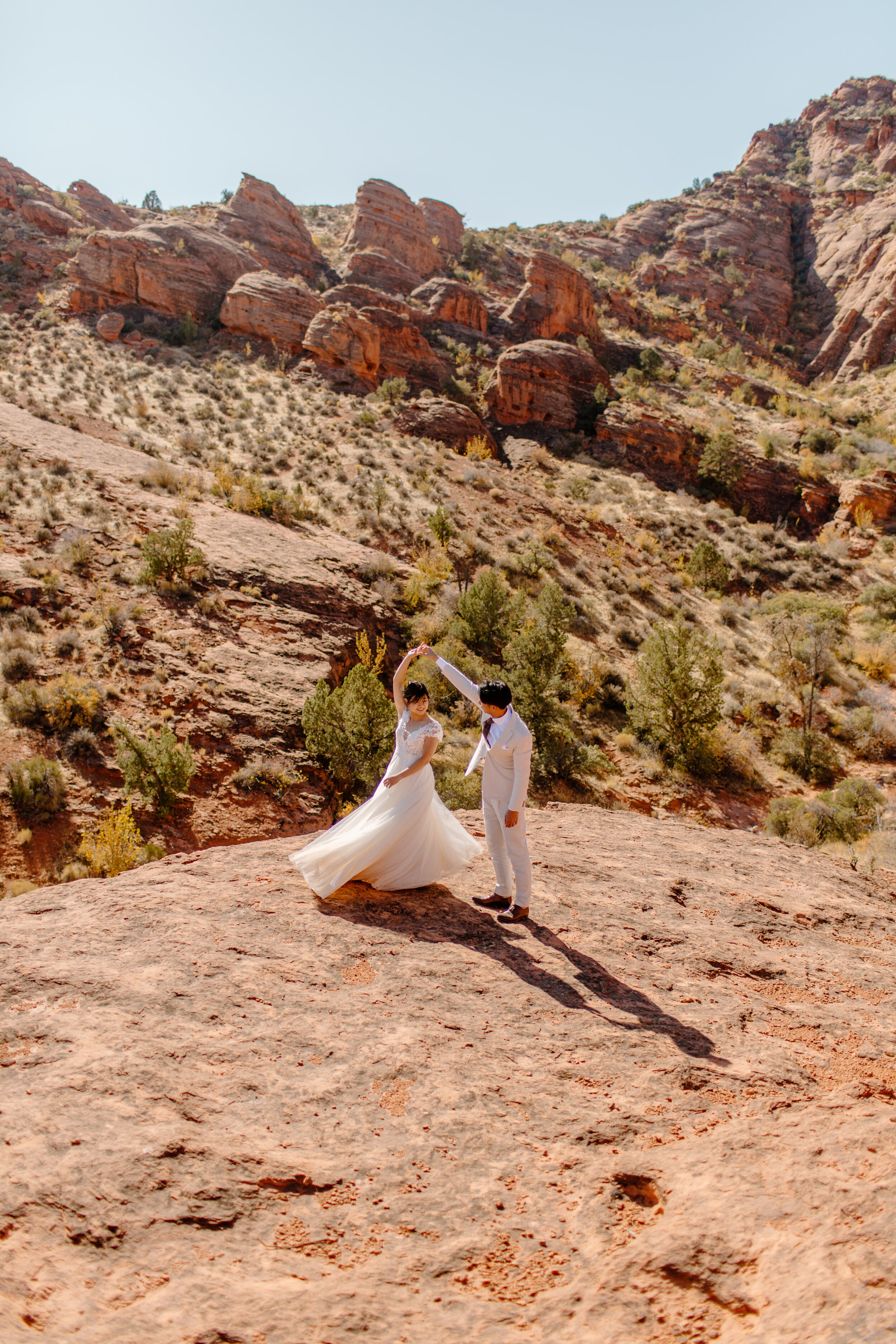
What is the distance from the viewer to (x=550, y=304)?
4088cm

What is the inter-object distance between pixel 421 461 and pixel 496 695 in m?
24.1

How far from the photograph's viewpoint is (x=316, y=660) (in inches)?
529

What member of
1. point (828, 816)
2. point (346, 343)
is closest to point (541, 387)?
point (346, 343)

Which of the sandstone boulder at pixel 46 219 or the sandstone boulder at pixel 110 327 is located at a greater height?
the sandstone boulder at pixel 46 219

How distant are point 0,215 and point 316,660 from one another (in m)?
42.1

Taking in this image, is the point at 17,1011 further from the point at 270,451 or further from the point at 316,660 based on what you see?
the point at 270,451

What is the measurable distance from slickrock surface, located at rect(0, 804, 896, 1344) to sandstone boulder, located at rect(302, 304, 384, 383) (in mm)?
32486

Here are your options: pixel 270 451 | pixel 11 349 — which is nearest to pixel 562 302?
pixel 270 451

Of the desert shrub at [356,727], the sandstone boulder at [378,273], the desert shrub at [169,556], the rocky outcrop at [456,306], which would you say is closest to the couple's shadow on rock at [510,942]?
the desert shrub at [356,727]

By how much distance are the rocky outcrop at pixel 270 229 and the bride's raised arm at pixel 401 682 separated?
43877 millimetres

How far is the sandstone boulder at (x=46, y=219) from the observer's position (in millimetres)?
37938

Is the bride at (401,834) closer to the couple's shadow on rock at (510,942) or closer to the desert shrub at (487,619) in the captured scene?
the couple's shadow on rock at (510,942)

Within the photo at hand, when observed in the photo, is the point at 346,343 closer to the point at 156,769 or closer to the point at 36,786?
the point at 156,769

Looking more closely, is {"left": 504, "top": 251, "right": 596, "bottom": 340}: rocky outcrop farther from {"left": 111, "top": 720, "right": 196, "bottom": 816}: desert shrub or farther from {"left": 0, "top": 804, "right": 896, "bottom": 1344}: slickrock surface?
{"left": 0, "top": 804, "right": 896, "bottom": 1344}: slickrock surface
